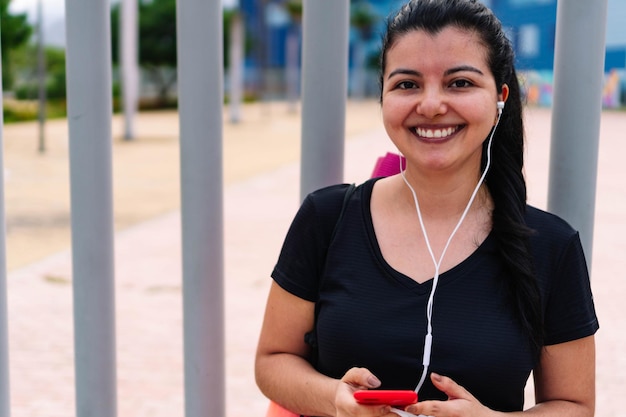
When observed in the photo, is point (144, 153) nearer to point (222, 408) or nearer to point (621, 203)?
point (621, 203)

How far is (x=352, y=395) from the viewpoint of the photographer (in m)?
1.51

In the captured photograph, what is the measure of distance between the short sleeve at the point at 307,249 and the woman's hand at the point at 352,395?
0.73 feet

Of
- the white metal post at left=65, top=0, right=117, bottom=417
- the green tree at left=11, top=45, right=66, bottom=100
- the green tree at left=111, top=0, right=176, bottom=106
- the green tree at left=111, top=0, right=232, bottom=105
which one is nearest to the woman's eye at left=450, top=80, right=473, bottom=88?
the white metal post at left=65, top=0, right=117, bottom=417

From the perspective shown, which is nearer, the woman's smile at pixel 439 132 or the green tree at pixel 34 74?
the woman's smile at pixel 439 132

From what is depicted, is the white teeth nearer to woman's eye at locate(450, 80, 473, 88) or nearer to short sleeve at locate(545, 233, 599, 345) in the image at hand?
woman's eye at locate(450, 80, 473, 88)

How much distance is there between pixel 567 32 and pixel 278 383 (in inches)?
37.2

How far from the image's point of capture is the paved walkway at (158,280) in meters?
4.15

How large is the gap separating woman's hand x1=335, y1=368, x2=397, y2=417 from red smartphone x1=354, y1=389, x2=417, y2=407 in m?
0.03

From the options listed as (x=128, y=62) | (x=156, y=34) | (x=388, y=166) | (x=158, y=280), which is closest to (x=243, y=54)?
(x=156, y=34)

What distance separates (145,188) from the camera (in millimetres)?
11789

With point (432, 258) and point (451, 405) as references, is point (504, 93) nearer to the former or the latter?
point (432, 258)

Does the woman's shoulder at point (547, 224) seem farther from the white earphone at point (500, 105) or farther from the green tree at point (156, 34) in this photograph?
the green tree at point (156, 34)

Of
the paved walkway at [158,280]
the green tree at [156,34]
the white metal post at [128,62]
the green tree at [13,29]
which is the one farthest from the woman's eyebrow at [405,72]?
the green tree at [156,34]

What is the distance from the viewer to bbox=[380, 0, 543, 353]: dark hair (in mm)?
1573
